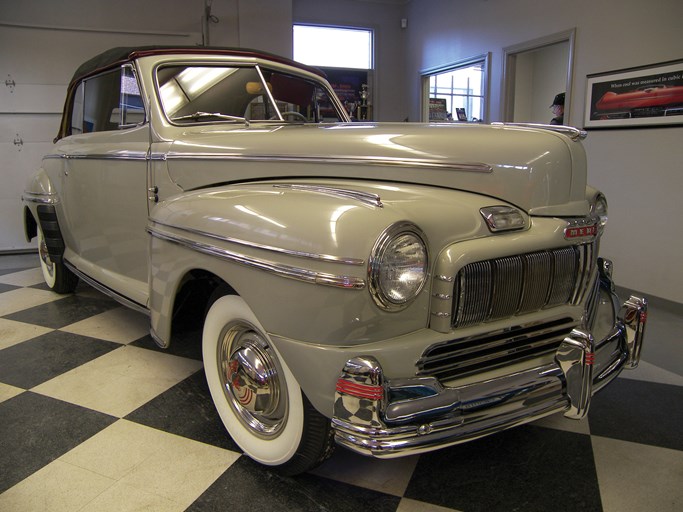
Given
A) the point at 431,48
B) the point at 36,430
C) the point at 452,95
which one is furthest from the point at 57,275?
the point at 452,95

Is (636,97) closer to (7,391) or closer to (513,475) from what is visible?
(513,475)

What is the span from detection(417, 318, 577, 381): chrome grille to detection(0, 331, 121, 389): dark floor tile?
1.85 meters

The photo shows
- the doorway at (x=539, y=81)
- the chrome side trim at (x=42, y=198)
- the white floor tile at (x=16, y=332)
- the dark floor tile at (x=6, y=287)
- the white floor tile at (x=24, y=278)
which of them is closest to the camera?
the white floor tile at (x=16, y=332)

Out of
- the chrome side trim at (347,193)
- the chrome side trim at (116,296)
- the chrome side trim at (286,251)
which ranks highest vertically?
the chrome side trim at (347,193)

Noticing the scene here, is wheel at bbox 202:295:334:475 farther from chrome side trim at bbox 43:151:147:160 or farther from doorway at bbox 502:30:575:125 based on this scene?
doorway at bbox 502:30:575:125

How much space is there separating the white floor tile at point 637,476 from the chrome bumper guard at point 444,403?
34 centimetres

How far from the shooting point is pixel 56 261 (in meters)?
3.28

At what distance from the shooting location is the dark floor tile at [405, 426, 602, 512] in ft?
4.76

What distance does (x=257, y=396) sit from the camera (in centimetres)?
155

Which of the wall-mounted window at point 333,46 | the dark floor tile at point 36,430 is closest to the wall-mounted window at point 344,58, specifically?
the wall-mounted window at point 333,46

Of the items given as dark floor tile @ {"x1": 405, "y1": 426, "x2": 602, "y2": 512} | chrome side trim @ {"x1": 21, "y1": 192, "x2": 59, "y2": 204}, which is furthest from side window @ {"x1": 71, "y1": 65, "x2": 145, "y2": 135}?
dark floor tile @ {"x1": 405, "y1": 426, "x2": 602, "y2": 512}

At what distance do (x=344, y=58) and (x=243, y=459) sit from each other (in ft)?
21.6

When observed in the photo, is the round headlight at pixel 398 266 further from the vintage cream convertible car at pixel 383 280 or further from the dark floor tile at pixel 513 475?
the dark floor tile at pixel 513 475

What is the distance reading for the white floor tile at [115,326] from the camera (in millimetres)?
2773
